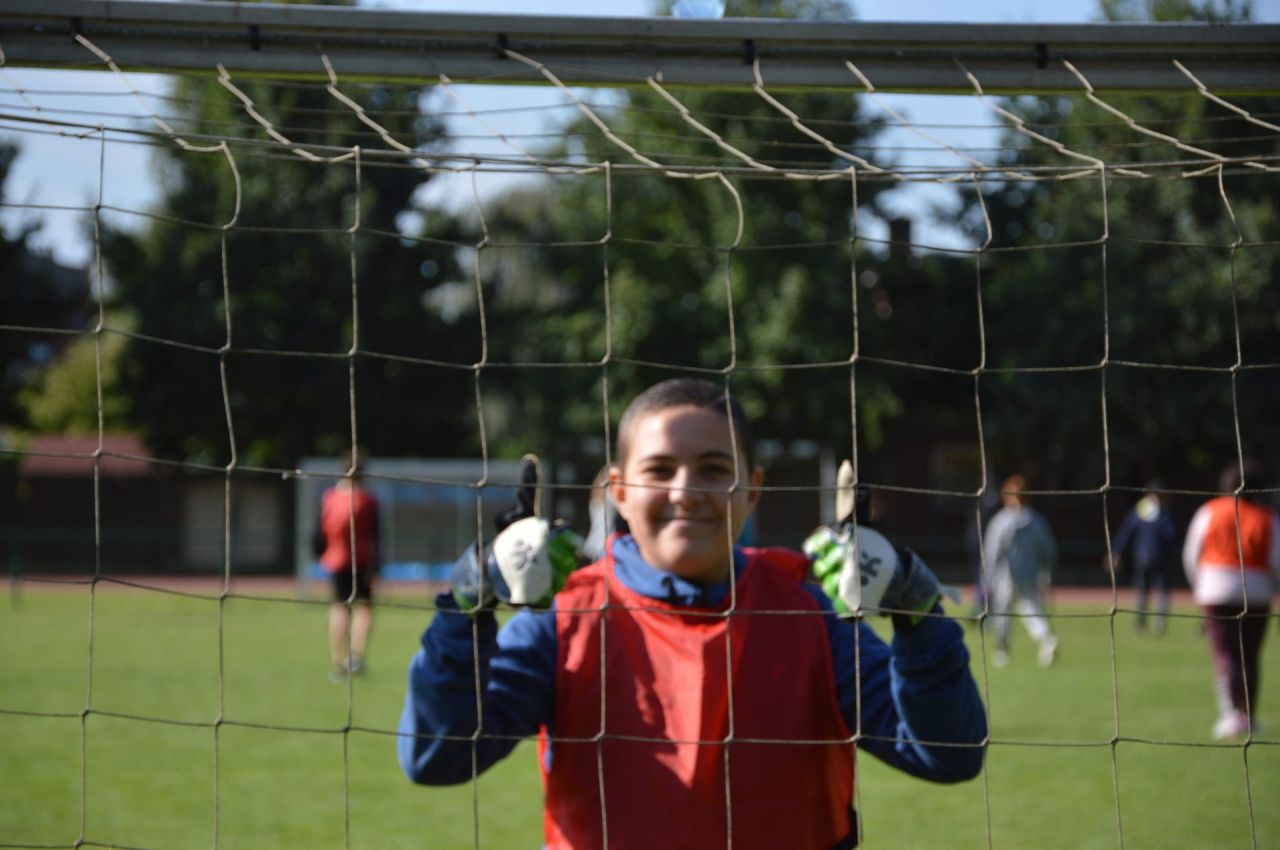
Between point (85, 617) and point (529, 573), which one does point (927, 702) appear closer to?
point (529, 573)

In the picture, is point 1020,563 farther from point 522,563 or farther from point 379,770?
point 522,563

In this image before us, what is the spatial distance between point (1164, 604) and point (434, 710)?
13.6m

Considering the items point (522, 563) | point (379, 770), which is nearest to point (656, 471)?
point (522, 563)

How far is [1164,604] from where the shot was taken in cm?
1438

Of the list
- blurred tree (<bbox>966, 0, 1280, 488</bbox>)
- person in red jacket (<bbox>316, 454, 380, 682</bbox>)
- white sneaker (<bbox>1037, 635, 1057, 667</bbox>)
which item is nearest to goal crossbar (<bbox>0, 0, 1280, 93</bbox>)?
person in red jacket (<bbox>316, 454, 380, 682</bbox>)

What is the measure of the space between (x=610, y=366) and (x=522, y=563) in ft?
37.5

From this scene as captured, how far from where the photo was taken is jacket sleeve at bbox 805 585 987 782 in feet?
7.45

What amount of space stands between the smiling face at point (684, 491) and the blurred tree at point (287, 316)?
79.4ft

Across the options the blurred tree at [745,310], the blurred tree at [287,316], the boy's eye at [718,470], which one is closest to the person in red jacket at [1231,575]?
the boy's eye at [718,470]

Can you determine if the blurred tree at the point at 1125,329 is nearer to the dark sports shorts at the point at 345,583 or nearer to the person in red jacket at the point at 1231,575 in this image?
the person in red jacket at the point at 1231,575

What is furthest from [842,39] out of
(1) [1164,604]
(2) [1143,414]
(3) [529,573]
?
(2) [1143,414]

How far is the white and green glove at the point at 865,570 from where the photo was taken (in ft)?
7.48

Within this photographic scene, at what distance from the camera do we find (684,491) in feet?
7.80

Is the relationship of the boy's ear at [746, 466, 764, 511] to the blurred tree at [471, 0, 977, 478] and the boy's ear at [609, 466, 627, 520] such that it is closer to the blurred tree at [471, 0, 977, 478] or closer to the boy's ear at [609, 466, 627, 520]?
the boy's ear at [609, 466, 627, 520]
